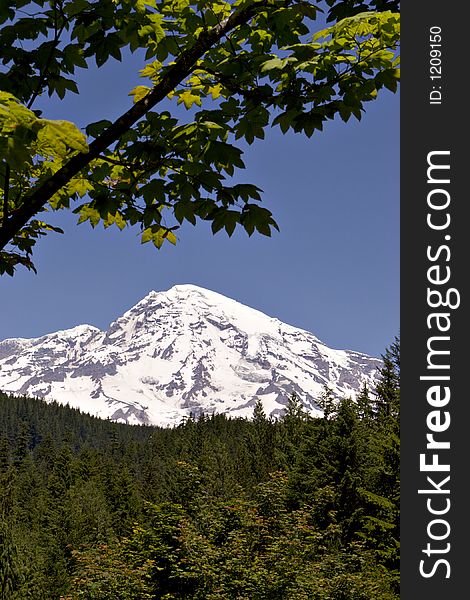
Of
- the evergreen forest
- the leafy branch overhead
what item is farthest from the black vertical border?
the evergreen forest

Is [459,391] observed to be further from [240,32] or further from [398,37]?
[240,32]

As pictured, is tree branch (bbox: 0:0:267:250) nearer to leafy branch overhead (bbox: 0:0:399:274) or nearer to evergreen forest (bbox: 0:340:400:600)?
leafy branch overhead (bbox: 0:0:399:274)

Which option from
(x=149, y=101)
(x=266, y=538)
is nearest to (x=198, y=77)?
(x=149, y=101)

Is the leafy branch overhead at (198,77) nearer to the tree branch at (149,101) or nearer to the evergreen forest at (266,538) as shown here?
the tree branch at (149,101)

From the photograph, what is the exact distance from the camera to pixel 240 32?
3.19m

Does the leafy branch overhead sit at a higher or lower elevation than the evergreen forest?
higher

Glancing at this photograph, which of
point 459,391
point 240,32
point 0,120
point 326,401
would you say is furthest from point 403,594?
point 326,401

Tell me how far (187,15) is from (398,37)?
1114 millimetres

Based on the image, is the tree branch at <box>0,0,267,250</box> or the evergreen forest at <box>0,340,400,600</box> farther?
the evergreen forest at <box>0,340,400,600</box>

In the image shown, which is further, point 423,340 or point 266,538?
point 266,538

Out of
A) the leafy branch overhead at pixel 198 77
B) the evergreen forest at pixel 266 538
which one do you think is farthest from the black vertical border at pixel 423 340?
the evergreen forest at pixel 266 538

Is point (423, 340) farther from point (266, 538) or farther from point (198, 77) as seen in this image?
point (266, 538)

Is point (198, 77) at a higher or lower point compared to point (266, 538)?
higher

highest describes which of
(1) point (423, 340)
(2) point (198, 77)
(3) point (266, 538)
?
(2) point (198, 77)
